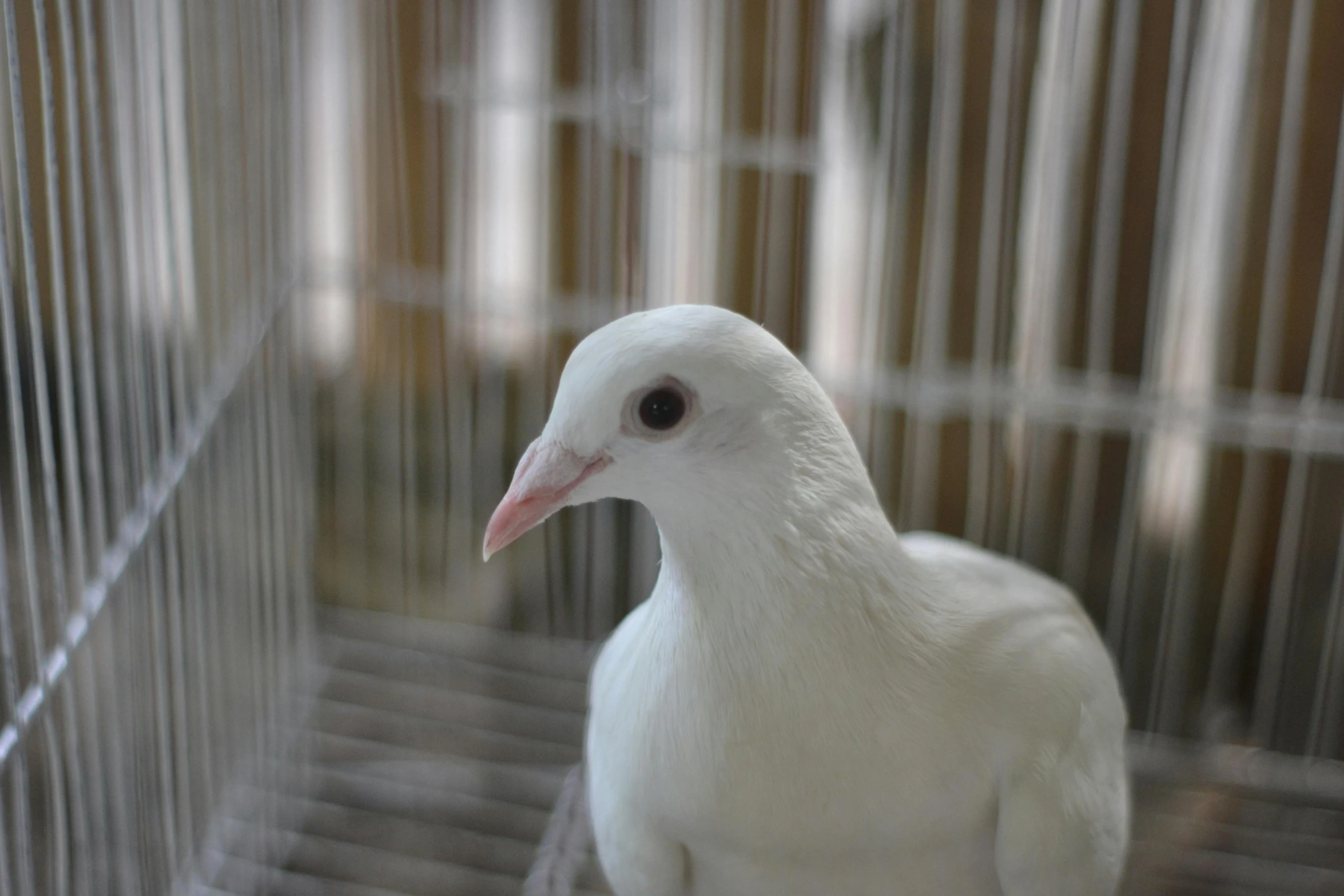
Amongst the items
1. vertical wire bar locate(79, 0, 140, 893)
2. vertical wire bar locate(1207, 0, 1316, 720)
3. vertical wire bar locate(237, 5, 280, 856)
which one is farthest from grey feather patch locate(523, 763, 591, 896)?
vertical wire bar locate(1207, 0, 1316, 720)

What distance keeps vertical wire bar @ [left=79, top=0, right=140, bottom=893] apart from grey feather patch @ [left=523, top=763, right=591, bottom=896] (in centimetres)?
38

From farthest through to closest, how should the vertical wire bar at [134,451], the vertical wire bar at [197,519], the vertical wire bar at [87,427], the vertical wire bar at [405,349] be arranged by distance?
the vertical wire bar at [405,349] → the vertical wire bar at [197,519] → the vertical wire bar at [134,451] → the vertical wire bar at [87,427]

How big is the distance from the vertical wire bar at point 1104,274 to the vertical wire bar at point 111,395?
981mm

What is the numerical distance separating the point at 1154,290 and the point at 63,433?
1065 mm

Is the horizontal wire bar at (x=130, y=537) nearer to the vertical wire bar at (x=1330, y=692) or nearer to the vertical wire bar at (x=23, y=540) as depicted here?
the vertical wire bar at (x=23, y=540)

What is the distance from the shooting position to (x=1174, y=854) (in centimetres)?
138

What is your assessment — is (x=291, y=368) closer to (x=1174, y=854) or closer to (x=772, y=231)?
(x=772, y=231)

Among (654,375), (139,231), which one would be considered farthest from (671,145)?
(654,375)

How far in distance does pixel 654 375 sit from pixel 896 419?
3.22 ft

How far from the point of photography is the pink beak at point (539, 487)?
2.56 feet

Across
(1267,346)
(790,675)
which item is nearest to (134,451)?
(790,675)

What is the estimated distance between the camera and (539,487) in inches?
30.9

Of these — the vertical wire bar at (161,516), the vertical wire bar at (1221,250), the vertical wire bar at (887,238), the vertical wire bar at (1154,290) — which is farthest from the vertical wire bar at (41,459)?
the vertical wire bar at (1221,250)

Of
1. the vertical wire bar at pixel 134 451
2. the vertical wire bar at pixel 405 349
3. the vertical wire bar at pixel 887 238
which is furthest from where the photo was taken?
the vertical wire bar at pixel 405 349
